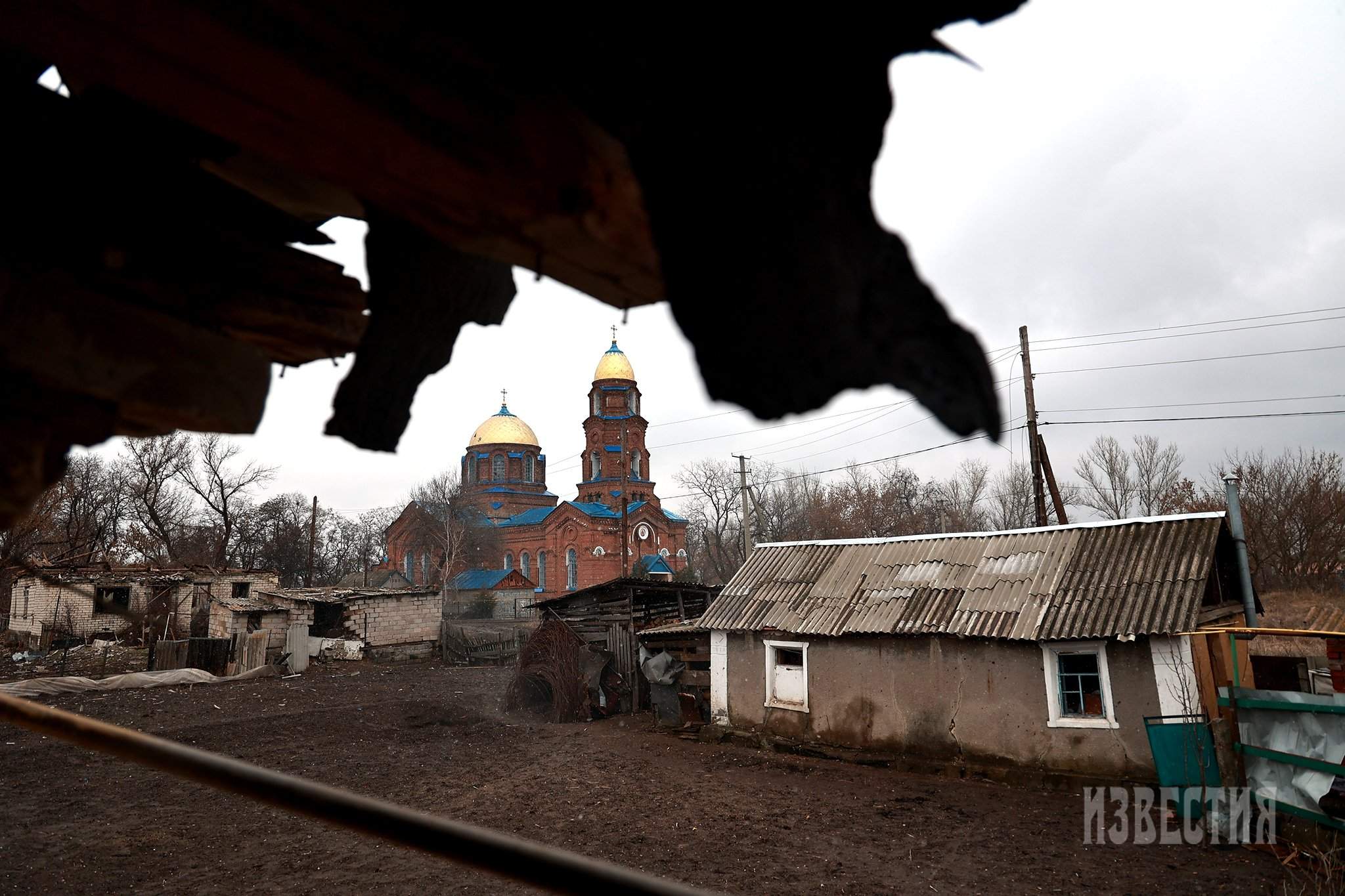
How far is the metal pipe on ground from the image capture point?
967 mm

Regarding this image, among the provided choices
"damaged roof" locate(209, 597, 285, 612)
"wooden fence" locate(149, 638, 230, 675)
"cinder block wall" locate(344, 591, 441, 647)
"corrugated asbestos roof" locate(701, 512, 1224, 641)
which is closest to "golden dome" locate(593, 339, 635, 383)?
"cinder block wall" locate(344, 591, 441, 647)

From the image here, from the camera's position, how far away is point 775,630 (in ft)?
48.3

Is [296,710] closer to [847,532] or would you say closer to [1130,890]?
[1130,890]

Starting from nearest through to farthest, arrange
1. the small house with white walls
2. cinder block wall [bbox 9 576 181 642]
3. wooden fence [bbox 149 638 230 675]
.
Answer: the small house with white walls, wooden fence [bbox 149 638 230 675], cinder block wall [bbox 9 576 181 642]

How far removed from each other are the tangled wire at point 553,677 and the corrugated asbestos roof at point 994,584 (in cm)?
420

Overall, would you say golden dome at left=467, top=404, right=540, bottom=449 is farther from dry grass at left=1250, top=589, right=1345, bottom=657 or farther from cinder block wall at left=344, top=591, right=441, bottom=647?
dry grass at left=1250, top=589, right=1345, bottom=657

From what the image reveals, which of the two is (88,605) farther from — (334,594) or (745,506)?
(745,506)

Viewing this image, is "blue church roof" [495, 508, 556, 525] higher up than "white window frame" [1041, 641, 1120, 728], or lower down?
higher up

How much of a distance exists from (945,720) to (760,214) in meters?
13.2

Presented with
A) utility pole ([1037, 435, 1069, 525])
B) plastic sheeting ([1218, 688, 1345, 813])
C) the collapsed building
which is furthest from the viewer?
the collapsed building

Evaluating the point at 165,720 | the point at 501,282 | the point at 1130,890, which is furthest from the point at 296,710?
the point at 501,282

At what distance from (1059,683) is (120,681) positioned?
72.4 feet

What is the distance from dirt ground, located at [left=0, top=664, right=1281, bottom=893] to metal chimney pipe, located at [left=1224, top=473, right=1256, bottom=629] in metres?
4.39

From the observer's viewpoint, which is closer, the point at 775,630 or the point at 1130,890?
the point at 1130,890
